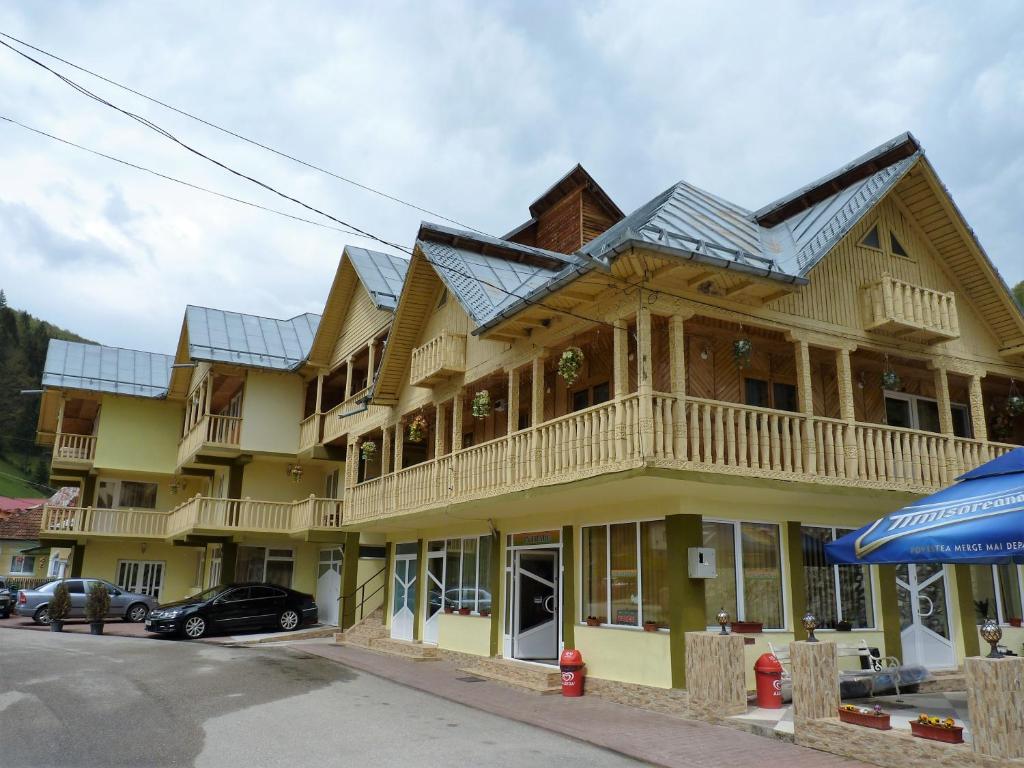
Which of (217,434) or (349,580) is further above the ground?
(217,434)

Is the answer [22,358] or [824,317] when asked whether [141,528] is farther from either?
[22,358]

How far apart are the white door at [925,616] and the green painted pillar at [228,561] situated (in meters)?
21.1

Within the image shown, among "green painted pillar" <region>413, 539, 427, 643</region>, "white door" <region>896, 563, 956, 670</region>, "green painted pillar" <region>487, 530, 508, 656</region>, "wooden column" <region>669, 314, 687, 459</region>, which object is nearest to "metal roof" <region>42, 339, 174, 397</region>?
"green painted pillar" <region>413, 539, 427, 643</region>

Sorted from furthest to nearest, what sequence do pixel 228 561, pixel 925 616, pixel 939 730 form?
pixel 228 561 → pixel 925 616 → pixel 939 730

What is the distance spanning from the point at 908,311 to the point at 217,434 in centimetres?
2221

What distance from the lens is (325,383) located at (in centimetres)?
2992

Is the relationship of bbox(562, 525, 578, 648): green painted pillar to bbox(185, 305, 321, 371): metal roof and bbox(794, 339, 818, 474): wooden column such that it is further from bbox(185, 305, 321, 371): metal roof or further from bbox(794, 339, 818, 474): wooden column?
bbox(185, 305, 321, 371): metal roof

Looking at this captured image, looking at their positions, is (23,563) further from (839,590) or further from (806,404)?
(806,404)

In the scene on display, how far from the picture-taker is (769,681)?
38.7ft

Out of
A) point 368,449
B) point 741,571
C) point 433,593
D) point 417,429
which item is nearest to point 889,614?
point 741,571

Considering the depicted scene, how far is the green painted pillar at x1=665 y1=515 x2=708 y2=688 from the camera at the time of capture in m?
12.2

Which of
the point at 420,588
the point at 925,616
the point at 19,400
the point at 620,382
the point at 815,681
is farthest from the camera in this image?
the point at 19,400

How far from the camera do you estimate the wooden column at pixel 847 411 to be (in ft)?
44.6

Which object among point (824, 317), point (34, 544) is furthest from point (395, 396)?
point (34, 544)
